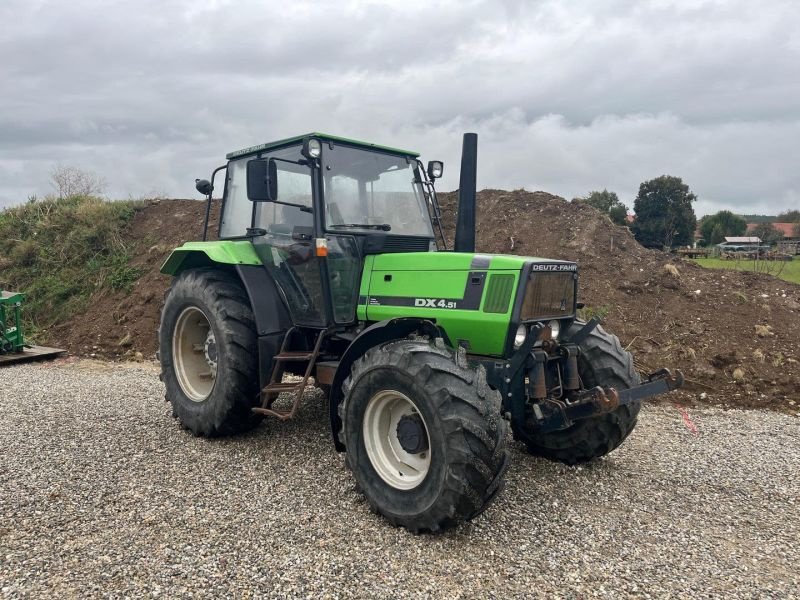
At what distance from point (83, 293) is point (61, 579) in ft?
36.7

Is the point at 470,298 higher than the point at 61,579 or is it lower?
higher

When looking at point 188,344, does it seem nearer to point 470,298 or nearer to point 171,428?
point 171,428

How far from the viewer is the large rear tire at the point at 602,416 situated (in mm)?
4551

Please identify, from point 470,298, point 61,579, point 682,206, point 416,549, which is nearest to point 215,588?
point 61,579

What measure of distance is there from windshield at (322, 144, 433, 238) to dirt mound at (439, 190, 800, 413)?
4.30m

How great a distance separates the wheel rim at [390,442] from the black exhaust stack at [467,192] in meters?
1.47

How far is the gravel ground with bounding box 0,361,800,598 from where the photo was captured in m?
3.20

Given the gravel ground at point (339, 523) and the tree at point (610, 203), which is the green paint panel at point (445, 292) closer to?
the gravel ground at point (339, 523)

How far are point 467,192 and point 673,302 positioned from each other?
5743 mm

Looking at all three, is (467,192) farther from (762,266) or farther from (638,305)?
(762,266)

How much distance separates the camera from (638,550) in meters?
3.56

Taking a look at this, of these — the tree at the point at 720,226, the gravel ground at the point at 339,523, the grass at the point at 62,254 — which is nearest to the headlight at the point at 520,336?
the gravel ground at the point at 339,523

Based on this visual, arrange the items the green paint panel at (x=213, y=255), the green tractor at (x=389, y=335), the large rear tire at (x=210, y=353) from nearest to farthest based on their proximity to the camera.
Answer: the green tractor at (x=389, y=335) < the large rear tire at (x=210, y=353) < the green paint panel at (x=213, y=255)

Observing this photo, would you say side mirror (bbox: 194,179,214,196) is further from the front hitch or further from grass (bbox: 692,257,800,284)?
grass (bbox: 692,257,800,284)
